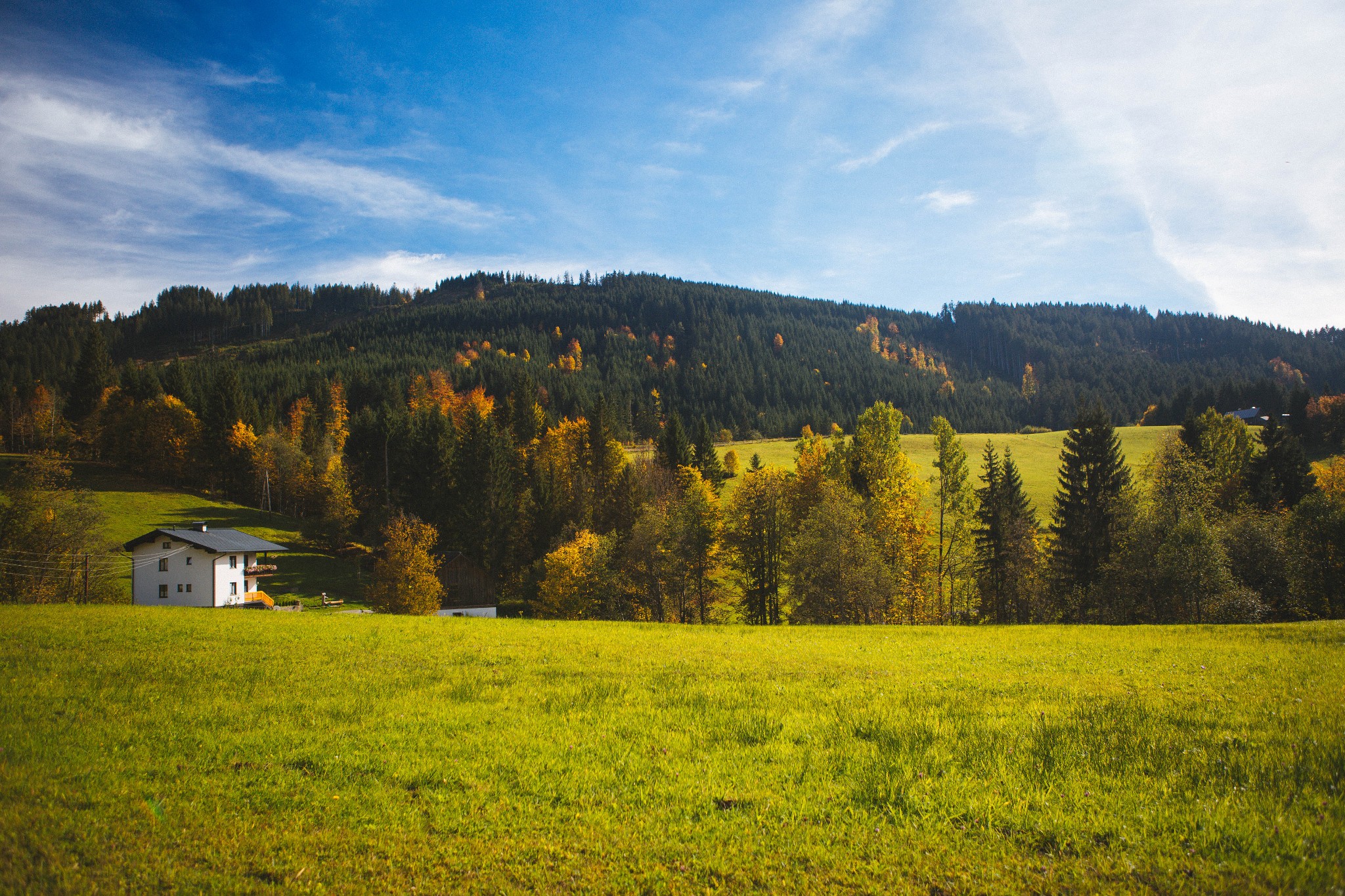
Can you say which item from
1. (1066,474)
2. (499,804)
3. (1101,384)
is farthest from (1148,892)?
(1101,384)

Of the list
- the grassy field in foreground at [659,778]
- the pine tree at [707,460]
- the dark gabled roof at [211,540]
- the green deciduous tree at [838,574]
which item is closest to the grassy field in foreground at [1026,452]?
the pine tree at [707,460]

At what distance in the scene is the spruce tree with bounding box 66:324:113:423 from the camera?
98.9 meters

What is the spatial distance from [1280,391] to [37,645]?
189m

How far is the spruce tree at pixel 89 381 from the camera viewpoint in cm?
9894

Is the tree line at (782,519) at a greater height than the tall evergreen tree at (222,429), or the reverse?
the tall evergreen tree at (222,429)

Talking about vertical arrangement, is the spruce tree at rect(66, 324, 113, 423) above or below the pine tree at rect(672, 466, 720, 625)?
above

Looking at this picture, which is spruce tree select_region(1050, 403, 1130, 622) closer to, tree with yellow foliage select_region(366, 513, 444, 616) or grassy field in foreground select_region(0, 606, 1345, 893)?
grassy field in foreground select_region(0, 606, 1345, 893)

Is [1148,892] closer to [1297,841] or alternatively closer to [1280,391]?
[1297,841]

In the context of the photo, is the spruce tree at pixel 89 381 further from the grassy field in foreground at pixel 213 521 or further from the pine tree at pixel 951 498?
the pine tree at pixel 951 498

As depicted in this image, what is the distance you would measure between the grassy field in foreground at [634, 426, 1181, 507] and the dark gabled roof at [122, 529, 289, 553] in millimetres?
60899

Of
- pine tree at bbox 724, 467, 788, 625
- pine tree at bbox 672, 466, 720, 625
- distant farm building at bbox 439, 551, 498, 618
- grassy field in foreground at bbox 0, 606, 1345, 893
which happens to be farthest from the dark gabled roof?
→ pine tree at bbox 724, 467, 788, 625

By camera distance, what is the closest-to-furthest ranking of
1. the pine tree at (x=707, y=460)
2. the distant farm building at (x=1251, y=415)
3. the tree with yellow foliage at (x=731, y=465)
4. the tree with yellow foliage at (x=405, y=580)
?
1. the tree with yellow foliage at (x=405, y=580)
2. the pine tree at (x=707, y=460)
3. the tree with yellow foliage at (x=731, y=465)
4. the distant farm building at (x=1251, y=415)

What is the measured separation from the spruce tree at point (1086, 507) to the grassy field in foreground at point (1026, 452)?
2594 centimetres

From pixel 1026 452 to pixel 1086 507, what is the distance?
6926 centimetres
